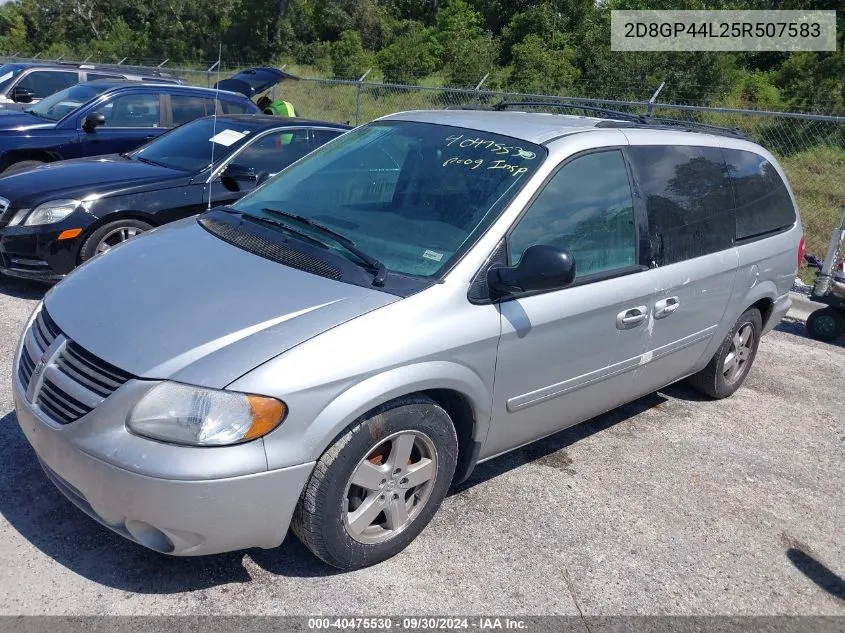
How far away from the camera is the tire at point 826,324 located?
7.05 meters

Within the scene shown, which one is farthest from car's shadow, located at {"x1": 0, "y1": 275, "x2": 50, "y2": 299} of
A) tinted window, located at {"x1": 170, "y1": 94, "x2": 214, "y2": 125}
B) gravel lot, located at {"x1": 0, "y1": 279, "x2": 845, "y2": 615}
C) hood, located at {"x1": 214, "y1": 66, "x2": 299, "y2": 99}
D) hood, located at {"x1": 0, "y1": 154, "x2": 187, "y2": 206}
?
hood, located at {"x1": 214, "y1": 66, "x2": 299, "y2": 99}

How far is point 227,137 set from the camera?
6.95 metres

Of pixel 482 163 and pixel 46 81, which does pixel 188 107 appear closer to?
pixel 46 81

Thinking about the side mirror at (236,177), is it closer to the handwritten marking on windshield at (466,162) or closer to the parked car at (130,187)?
the parked car at (130,187)

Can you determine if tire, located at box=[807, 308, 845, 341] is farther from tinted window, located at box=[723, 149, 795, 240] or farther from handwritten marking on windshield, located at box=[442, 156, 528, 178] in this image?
handwritten marking on windshield, located at box=[442, 156, 528, 178]

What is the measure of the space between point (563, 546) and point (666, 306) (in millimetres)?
1445

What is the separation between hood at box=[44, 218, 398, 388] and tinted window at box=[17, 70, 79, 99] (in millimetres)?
10903

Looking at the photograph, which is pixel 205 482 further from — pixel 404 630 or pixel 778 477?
pixel 778 477

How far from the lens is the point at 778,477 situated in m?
4.42

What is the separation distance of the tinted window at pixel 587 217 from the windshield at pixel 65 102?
7.25 m

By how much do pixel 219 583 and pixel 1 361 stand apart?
2672 mm

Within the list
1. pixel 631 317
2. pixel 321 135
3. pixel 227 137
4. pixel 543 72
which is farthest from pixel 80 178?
pixel 543 72

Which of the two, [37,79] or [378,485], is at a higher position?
[37,79]

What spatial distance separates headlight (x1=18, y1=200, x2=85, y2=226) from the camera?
18.9ft
